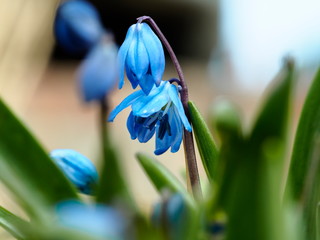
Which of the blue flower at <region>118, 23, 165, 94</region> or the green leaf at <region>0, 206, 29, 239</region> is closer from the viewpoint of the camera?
the green leaf at <region>0, 206, 29, 239</region>

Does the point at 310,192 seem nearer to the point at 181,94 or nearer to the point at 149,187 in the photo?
the point at 181,94

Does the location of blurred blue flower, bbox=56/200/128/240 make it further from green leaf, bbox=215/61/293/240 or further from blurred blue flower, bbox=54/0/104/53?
blurred blue flower, bbox=54/0/104/53

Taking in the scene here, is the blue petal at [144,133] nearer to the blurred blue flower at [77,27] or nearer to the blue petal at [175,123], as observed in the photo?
the blue petal at [175,123]

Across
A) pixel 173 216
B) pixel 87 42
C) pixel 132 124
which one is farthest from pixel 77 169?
pixel 87 42

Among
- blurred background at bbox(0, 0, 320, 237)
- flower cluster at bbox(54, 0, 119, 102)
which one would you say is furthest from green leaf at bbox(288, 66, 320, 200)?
blurred background at bbox(0, 0, 320, 237)

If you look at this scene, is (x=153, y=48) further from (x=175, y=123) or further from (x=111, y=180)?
(x=111, y=180)

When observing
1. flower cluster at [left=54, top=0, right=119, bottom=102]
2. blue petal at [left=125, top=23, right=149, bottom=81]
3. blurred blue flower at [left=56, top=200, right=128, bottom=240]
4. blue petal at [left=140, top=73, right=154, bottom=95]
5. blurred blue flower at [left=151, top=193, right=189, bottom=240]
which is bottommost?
blurred blue flower at [left=151, top=193, right=189, bottom=240]

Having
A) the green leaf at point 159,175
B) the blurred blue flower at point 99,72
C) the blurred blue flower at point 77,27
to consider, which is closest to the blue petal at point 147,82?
the green leaf at point 159,175
